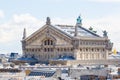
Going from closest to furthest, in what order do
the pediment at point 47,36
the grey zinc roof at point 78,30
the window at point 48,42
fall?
the pediment at point 47,36
the window at point 48,42
the grey zinc roof at point 78,30

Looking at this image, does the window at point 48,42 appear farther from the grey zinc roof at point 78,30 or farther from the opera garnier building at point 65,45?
the grey zinc roof at point 78,30

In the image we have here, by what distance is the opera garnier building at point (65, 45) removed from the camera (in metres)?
157

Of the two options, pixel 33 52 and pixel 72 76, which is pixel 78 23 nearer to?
pixel 33 52

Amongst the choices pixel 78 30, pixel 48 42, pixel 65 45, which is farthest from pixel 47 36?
pixel 78 30

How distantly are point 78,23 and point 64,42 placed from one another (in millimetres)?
18259

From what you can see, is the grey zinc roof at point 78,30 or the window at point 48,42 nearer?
the window at point 48,42

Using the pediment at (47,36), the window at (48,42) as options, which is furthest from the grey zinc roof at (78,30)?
the window at (48,42)

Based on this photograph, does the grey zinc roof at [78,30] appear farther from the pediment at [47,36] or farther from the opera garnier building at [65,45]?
the pediment at [47,36]

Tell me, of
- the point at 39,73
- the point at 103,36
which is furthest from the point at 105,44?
the point at 39,73

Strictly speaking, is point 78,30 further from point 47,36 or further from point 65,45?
point 47,36

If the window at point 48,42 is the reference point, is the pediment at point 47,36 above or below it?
above

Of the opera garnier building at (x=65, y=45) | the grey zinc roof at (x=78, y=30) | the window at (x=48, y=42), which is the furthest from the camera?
the grey zinc roof at (x=78, y=30)

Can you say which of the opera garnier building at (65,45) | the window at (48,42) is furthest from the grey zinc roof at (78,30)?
the window at (48,42)

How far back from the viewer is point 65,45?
158 m
